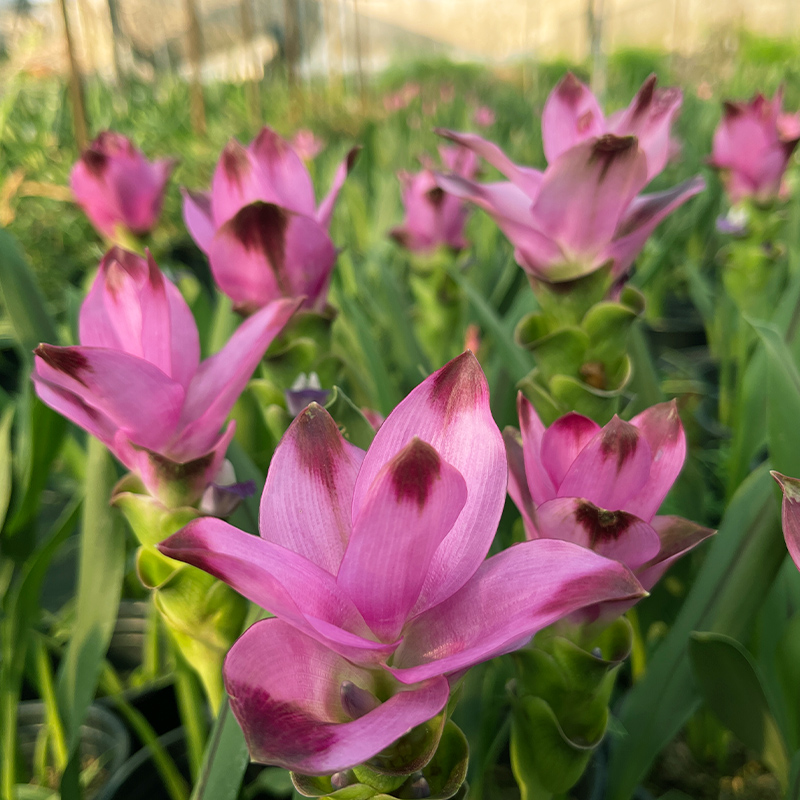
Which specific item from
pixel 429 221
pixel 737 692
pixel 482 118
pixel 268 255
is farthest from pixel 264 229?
pixel 482 118

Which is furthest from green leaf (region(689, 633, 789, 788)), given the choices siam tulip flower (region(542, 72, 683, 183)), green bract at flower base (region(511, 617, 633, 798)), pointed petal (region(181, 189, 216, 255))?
pointed petal (region(181, 189, 216, 255))

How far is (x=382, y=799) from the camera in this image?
9.4 inches

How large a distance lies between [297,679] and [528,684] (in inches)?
6.1

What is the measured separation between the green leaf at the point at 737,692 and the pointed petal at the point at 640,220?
243 mm

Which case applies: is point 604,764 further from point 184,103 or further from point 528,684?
point 184,103

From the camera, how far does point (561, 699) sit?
334 millimetres

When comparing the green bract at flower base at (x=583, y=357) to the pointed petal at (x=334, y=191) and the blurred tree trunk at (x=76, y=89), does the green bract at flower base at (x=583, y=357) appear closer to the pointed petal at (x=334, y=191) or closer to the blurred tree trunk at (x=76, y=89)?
the pointed petal at (x=334, y=191)

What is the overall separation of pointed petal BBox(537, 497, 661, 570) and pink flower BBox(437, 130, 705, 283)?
211mm

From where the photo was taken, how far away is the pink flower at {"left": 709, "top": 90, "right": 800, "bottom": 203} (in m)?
0.92

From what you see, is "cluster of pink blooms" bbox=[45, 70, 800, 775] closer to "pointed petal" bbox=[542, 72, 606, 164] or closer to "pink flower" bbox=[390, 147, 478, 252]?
"pointed petal" bbox=[542, 72, 606, 164]

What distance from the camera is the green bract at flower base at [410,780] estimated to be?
0.24m

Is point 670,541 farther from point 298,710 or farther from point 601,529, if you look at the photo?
point 298,710

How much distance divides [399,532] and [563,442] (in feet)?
0.42

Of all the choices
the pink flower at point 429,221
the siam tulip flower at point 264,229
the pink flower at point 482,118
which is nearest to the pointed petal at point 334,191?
the siam tulip flower at point 264,229
